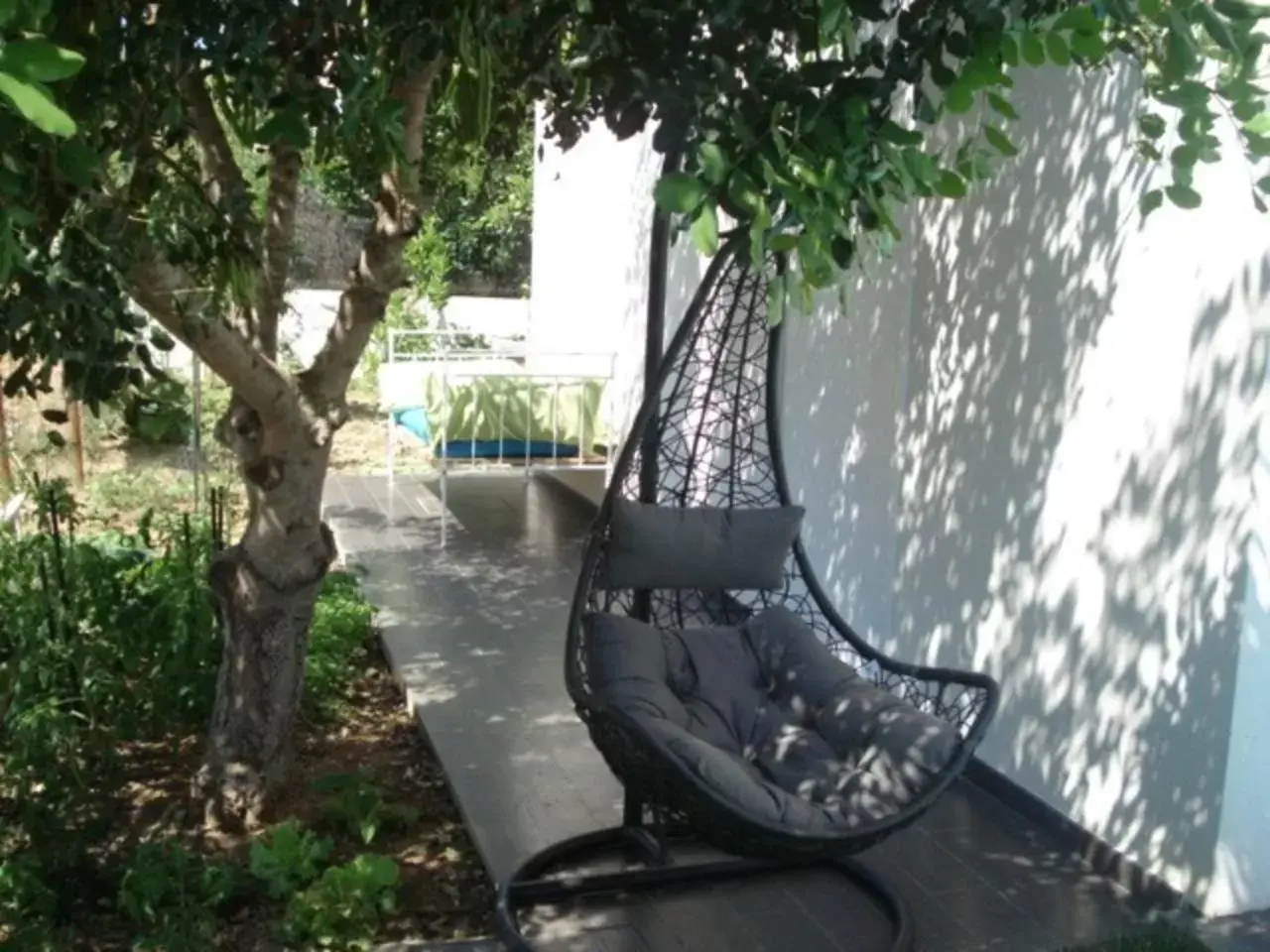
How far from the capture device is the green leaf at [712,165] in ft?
6.31

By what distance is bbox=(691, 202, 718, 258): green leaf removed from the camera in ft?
5.90

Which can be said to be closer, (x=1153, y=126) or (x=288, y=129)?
(x=288, y=129)

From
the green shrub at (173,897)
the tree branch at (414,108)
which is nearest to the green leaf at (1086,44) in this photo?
the tree branch at (414,108)

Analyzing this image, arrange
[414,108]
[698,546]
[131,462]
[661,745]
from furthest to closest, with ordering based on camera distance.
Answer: [131,462]
[698,546]
[414,108]
[661,745]

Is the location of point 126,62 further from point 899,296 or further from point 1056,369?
point 899,296

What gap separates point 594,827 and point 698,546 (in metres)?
0.93

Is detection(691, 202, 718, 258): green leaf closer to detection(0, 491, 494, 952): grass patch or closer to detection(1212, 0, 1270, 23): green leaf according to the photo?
detection(1212, 0, 1270, 23): green leaf

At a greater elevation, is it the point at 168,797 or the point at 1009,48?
the point at 1009,48

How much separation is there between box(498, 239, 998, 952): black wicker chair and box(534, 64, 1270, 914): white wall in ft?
1.34

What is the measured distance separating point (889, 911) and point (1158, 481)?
Answer: 4.25 feet

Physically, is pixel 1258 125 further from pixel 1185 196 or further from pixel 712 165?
pixel 712 165

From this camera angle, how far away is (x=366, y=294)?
11.7ft

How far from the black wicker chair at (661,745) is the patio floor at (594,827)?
73mm

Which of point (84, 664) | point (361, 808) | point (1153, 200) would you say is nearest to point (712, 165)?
point (1153, 200)
